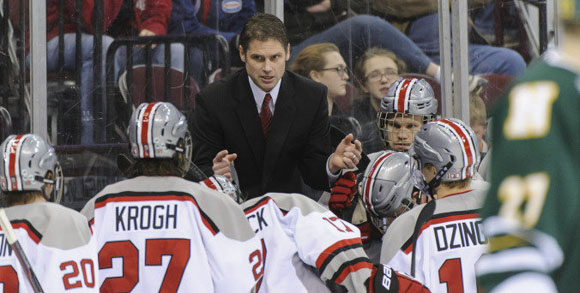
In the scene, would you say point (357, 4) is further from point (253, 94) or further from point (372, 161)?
point (372, 161)

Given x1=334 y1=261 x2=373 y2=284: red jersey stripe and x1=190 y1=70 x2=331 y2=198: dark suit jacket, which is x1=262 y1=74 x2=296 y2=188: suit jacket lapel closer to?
x1=190 y1=70 x2=331 y2=198: dark suit jacket

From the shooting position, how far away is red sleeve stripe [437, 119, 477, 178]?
279cm

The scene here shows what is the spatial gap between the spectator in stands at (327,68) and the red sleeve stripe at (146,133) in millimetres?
2033

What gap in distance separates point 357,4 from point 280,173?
1.61m

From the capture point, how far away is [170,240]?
2715 mm

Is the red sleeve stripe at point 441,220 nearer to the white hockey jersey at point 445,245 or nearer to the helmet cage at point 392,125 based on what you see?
the white hockey jersey at point 445,245

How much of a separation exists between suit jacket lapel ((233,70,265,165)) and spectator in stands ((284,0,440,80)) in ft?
3.92

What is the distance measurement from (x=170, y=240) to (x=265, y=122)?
1169mm

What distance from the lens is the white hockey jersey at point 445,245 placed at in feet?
8.67

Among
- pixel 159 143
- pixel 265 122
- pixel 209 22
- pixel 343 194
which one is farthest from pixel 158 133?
pixel 209 22

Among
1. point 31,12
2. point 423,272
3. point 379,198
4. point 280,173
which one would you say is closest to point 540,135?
point 423,272

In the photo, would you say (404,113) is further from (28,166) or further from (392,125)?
(28,166)

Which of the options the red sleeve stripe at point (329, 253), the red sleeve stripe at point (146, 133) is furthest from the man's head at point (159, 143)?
the red sleeve stripe at point (329, 253)

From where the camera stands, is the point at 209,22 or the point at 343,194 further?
the point at 209,22
